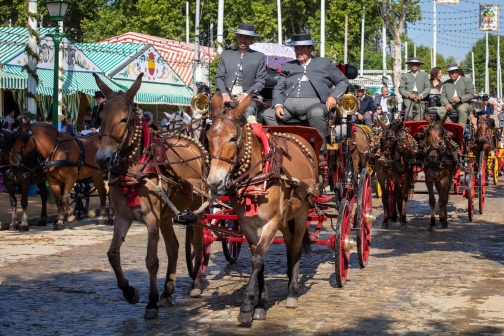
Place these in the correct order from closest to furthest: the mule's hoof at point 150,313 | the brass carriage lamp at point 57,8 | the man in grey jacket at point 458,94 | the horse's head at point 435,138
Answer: the mule's hoof at point 150,313 < the horse's head at point 435,138 < the man in grey jacket at point 458,94 < the brass carriage lamp at point 57,8

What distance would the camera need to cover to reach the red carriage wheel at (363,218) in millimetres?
11070

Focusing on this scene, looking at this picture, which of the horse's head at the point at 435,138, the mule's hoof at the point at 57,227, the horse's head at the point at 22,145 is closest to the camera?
the horse's head at the point at 435,138

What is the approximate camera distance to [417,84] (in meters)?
17.2

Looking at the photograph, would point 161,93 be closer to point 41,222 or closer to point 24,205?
point 41,222

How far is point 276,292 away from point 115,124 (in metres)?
3.04

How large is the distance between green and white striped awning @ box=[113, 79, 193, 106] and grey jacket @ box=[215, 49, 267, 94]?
60.0 feet

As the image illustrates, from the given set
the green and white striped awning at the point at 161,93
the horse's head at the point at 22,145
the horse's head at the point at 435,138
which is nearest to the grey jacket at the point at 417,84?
the horse's head at the point at 435,138

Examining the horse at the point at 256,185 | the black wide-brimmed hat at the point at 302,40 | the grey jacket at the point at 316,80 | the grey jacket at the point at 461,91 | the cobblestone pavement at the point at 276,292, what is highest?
the black wide-brimmed hat at the point at 302,40

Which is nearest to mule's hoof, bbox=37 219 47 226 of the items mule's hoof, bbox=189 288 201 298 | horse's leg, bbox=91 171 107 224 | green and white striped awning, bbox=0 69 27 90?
horse's leg, bbox=91 171 107 224

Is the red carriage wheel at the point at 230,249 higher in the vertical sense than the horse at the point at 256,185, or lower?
lower

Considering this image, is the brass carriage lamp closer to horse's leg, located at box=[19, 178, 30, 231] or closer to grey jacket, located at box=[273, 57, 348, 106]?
horse's leg, located at box=[19, 178, 30, 231]

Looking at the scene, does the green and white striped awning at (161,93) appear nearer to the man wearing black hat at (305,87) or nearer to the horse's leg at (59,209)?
the horse's leg at (59,209)

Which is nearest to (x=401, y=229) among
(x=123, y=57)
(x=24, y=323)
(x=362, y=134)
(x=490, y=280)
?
(x=362, y=134)

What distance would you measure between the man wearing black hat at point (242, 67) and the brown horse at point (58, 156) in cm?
602
